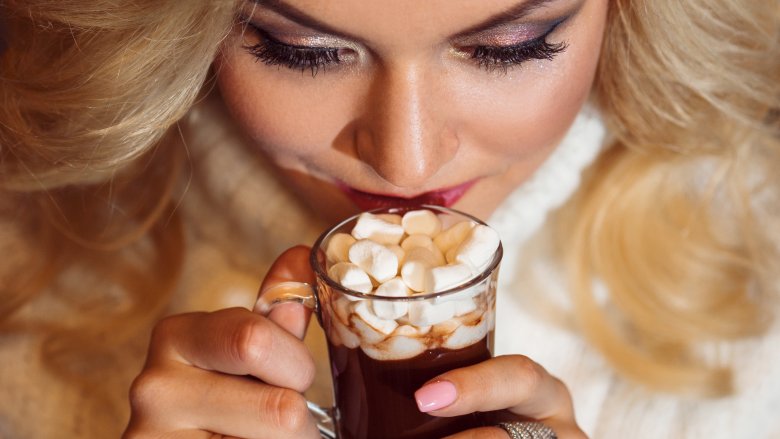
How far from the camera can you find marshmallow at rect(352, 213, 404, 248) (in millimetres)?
1156

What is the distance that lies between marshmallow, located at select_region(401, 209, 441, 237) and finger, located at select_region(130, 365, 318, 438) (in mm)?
256

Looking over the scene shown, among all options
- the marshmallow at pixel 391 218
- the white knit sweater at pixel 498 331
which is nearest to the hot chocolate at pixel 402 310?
the marshmallow at pixel 391 218

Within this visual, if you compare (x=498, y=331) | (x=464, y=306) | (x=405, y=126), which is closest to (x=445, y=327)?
(x=464, y=306)

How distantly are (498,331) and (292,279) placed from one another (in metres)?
0.73

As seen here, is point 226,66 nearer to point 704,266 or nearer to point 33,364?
point 33,364

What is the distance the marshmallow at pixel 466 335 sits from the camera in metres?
1.09

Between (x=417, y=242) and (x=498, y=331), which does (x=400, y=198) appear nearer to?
(x=417, y=242)

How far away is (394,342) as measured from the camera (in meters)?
1.08

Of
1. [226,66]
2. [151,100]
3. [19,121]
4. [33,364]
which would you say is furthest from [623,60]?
[33,364]

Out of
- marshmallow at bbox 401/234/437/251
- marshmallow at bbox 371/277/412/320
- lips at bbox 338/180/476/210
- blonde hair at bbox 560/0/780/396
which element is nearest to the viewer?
marshmallow at bbox 371/277/412/320

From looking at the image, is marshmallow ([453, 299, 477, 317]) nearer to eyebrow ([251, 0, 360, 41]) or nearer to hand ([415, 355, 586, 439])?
hand ([415, 355, 586, 439])

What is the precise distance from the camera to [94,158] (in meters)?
1.42

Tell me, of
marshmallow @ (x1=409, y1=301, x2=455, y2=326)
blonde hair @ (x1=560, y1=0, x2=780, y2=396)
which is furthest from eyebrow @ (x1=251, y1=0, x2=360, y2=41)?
blonde hair @ (x1=560, y1=0, x2=780, y2=396)

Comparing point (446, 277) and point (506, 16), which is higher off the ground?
point (506, 16)
